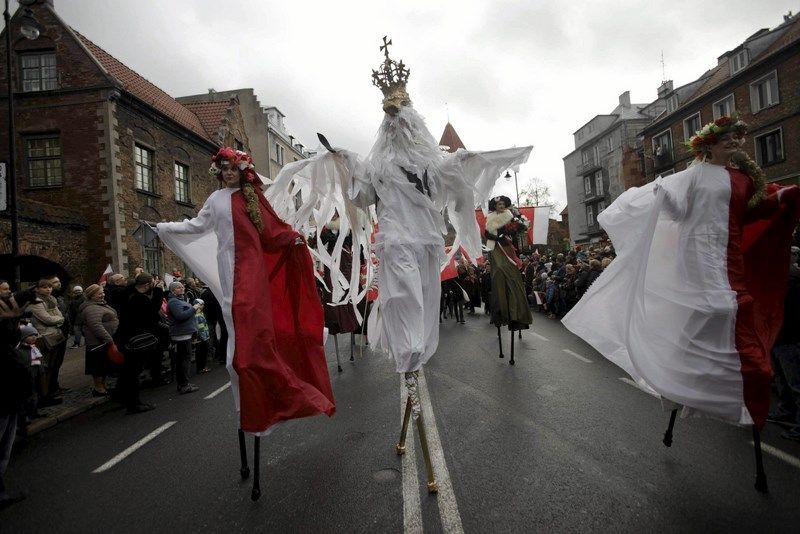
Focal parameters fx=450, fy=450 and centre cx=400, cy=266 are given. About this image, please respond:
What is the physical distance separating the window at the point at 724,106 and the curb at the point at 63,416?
30.7 meters

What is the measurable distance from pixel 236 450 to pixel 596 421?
11.1 ft

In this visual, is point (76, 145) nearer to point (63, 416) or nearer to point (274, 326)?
point (63, 416)

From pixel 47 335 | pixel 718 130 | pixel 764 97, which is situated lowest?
pixel 47 335

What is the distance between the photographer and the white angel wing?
369cm

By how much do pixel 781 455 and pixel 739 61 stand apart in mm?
29631

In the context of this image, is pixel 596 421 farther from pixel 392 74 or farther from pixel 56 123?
pixel 56 123

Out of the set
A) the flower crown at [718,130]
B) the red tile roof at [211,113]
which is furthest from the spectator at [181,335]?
the red tile roof at [211,113]

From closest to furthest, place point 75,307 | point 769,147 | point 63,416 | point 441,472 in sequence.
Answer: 1. point 441,472
2. point 63,416
3. point 75,307
4. point 769,147

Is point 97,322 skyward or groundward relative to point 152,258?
groundward

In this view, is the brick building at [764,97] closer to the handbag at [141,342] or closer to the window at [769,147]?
the window at [769,147]

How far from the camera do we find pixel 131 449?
4.60 meters

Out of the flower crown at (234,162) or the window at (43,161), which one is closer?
the flower crown at (234,162)

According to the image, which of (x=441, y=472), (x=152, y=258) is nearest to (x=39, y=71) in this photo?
(x=152, y=258)

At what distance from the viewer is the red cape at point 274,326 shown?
3.17 meters
